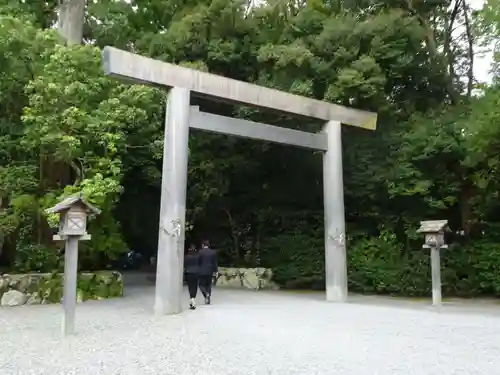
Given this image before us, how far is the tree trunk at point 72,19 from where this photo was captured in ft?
48.1

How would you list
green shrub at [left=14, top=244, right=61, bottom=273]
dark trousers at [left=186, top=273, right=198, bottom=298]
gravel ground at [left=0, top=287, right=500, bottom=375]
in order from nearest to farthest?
1. gravel ground at [left=0, top=287, right=500, bottom=375]
2. dark trousers at [left=186, top=273, right=198, bottom=298]
3. green shrub at [left=14, top=244, right=61, bottom=273]

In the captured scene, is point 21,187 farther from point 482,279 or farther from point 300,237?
point 482,279

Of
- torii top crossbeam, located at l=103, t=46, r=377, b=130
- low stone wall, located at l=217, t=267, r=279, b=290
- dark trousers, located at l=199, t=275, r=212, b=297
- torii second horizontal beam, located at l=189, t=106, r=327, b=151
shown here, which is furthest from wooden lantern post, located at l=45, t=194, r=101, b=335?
low stone wall, located at l=217, t=267, r=279, b=290

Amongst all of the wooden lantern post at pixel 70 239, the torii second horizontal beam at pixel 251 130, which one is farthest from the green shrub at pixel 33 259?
the torii second horizontal beam at pixel 251 130

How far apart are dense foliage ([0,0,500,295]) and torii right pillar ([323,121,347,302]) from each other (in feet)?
4.57

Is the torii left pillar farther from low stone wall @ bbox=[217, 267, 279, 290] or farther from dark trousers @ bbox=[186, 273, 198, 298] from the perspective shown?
low stone wall @ bbox=[217, 267, 279, 290]

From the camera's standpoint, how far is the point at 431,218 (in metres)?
14.4

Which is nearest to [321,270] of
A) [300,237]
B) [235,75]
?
[300,237]

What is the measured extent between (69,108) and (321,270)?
856 centimetres

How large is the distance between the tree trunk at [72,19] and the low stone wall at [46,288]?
659 cm

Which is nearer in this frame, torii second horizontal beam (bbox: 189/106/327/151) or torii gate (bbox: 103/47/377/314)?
torii gate (bbox: 103/47/377/314)

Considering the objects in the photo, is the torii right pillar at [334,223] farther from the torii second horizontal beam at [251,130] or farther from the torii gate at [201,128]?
the torii second horizontal beam at [251,130]

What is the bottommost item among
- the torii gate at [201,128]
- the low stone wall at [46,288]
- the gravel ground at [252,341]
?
the gravel ground at [252,341]

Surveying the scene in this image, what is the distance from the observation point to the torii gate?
9656 millimetres
